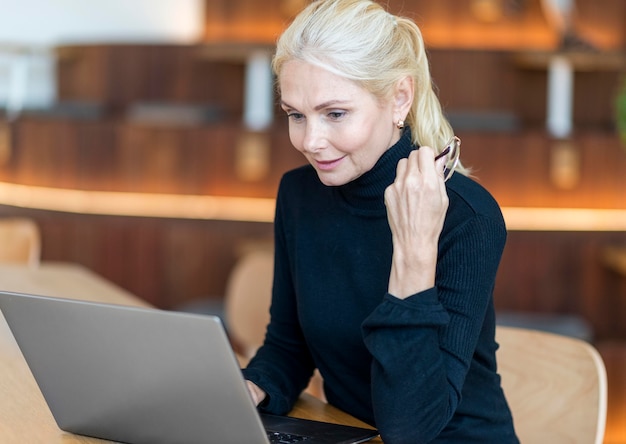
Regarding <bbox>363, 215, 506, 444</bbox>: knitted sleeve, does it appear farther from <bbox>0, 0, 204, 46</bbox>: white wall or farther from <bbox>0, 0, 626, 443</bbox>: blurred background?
<bbox>0, 0, 204, 46</bbox>: white wall

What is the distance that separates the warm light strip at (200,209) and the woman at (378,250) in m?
2.75

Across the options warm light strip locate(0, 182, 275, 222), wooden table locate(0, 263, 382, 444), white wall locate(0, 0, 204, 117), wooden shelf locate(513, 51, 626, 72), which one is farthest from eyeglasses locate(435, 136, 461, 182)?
white wall locate(0, 0, 204, 117)

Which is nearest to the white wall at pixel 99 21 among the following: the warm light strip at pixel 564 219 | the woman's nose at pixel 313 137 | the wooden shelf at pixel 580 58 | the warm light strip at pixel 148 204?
the warm light strip at pixel 148 204

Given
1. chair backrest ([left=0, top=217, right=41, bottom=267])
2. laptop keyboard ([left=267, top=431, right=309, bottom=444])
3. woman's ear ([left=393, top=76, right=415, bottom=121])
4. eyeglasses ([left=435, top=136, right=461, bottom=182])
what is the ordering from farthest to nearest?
chair backrest ([left=0, top=217, right=41, bottom=267]), woman's ear ([left=393, top=76, right=415, bottom=121]), eyeglasses ([left=435, top=136, right=461, bottom=182]), laptop keyboard ([left=267, top=431, right=309, bottom=444])

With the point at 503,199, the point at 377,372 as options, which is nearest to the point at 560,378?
the point at 377,372

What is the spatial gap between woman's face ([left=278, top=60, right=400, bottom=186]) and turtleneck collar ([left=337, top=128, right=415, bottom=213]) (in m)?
0.03

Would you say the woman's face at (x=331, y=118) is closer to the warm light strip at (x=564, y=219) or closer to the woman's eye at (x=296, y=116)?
the woman's eye at (x=296, y=116)

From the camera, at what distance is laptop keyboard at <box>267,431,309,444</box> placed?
110 cm

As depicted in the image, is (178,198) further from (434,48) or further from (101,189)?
(434,48)

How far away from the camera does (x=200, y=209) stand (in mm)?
4363

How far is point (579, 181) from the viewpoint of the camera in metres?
4.29

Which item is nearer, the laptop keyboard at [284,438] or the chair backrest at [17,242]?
the laptop keyboard at [284,438]

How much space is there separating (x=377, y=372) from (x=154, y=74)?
4018mm

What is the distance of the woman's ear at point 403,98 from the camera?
4.34ft
